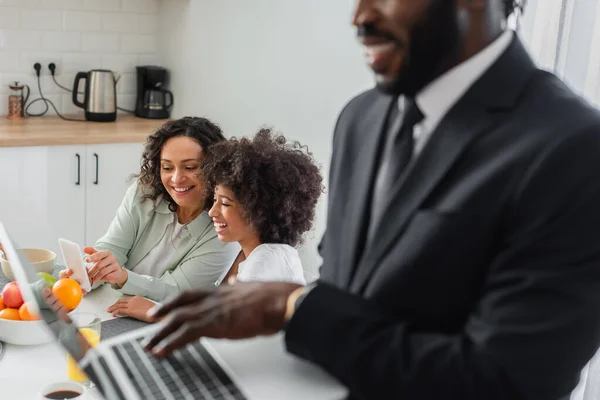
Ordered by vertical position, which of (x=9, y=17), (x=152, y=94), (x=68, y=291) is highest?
(x=9, y=17)

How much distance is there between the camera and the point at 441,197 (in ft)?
2.15

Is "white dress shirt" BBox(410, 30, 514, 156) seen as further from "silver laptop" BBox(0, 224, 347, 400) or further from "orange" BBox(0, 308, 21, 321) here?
"orange" BBox(0, 308, 21, 321)

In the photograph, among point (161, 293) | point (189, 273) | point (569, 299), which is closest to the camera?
point (569, 299)

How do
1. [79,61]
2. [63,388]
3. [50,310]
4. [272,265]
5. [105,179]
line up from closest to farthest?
1. [50,310]
2. [63,388]
3. [272,265]
4. [105,179]
5. [79,61]

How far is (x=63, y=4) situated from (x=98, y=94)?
49 cm

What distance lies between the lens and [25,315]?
1.51 metres

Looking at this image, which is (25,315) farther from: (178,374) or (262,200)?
(178,374)

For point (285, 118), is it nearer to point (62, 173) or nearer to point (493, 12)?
point (62, 173)

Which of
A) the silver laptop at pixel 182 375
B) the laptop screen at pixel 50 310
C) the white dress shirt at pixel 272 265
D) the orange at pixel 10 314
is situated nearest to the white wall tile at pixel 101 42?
the white dress shirt at pixel 272 265

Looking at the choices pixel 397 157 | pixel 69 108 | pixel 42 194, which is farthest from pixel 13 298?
pixel 69 108

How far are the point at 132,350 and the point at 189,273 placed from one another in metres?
1.31

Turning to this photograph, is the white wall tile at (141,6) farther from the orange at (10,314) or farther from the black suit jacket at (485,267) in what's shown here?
the black suit jacket at (485,267)

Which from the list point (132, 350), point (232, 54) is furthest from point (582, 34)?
point (232, 54)

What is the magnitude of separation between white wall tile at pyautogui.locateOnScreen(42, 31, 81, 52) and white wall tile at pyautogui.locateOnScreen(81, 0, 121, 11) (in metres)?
0.15
